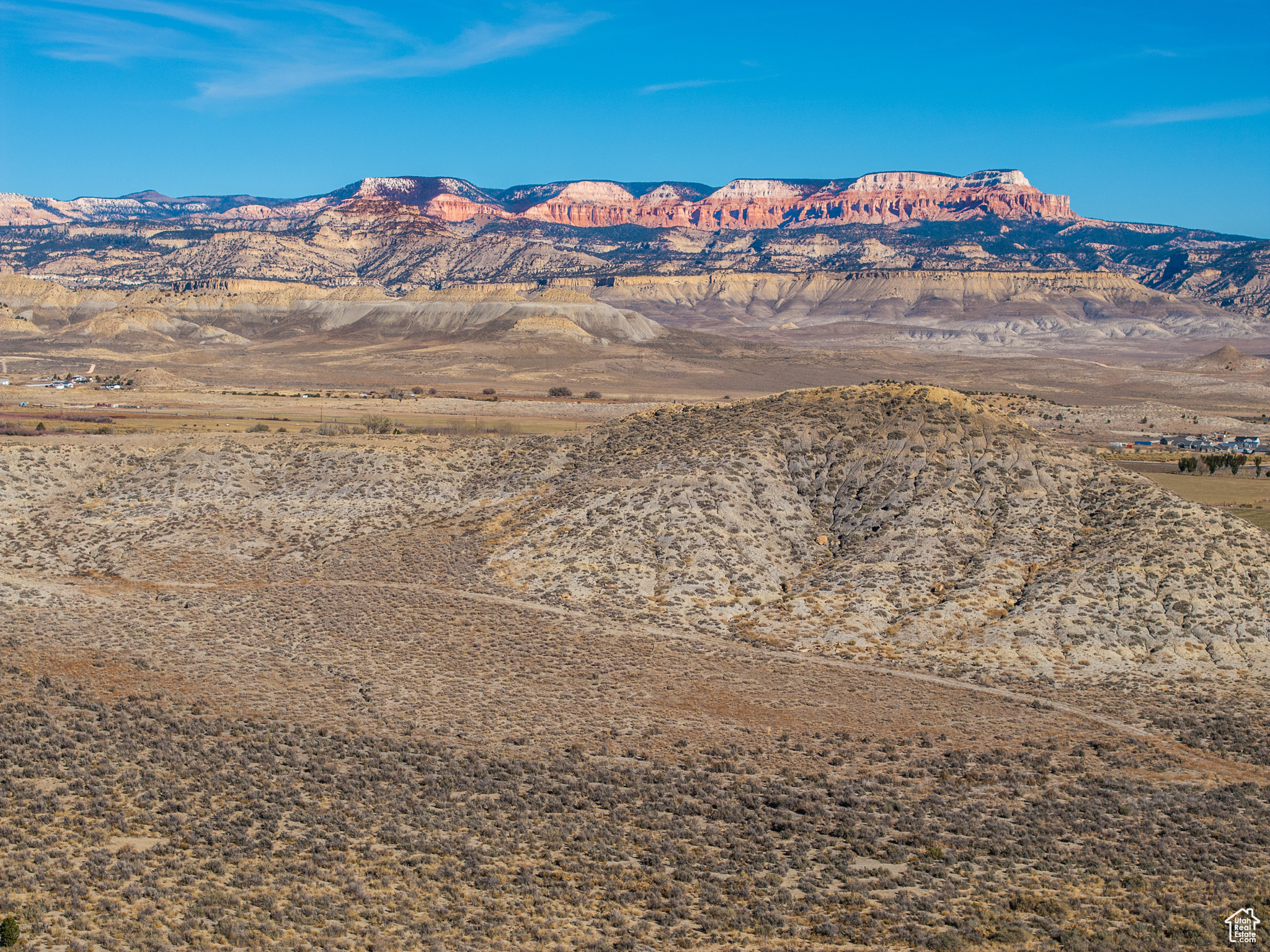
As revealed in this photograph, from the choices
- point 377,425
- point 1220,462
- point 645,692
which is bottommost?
point 645,692

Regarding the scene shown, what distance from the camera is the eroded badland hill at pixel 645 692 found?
17.5 m

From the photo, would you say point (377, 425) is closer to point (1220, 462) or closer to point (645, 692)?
point (645, 692)

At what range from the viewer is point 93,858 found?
59.4 feet

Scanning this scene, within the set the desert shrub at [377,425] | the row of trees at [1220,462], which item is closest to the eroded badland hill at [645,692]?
the desert shrub at [377,425]

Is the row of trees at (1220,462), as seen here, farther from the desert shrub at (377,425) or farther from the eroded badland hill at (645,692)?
the desert shrub at (377,425)

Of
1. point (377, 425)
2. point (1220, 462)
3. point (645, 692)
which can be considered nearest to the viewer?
point (645, 692)

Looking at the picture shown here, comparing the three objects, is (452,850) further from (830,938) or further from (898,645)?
(898,645)

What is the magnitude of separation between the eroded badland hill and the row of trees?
3337 centimetres

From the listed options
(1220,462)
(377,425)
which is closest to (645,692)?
(377,425)

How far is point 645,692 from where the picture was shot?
92.7 ft

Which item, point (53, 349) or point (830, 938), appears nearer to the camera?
point (830, 938)

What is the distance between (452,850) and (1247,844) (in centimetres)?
1429

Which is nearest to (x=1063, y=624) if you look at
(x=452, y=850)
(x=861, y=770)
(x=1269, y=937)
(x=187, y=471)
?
(x=861, y=770)

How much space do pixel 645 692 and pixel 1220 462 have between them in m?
59.9
